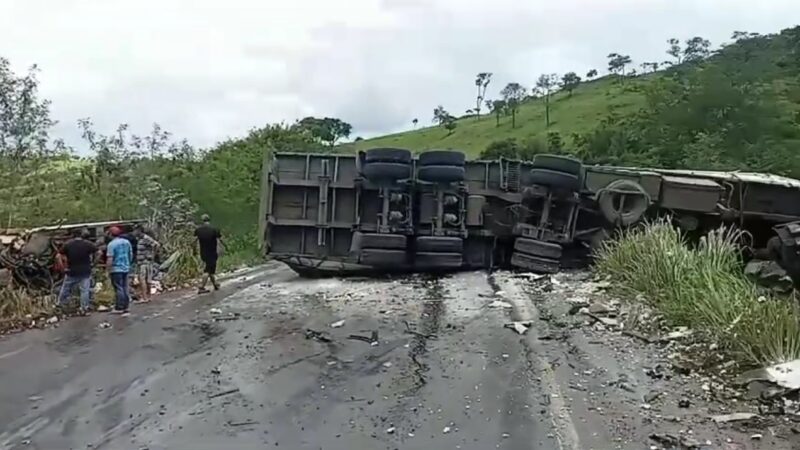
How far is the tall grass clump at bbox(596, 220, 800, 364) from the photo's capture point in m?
9.02

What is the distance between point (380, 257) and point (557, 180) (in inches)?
133

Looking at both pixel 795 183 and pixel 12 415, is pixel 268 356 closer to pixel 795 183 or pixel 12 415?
pixel 12 415

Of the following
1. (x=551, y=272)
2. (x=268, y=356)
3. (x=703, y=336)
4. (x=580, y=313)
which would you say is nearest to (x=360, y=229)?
(x=551, y=272)

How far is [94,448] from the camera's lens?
705 cm

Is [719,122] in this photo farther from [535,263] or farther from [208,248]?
[208,248]

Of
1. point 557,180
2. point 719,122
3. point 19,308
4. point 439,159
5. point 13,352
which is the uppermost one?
point 719,122

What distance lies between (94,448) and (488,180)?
456 inches

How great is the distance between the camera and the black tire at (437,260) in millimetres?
17219

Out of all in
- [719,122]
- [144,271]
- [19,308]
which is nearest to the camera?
[19,308]

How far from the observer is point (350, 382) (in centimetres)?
Result: 905

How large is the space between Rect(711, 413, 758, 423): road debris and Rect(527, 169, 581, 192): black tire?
947cm

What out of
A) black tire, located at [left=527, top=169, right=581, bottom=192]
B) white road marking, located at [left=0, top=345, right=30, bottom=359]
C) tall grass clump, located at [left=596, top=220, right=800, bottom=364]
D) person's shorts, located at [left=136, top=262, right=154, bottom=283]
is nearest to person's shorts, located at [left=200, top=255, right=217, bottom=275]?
person's shorts, located at [left=136, top=262, right=154, bottom=283]

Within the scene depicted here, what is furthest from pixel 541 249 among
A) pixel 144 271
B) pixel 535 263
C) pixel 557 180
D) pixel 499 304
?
pixel 144 271

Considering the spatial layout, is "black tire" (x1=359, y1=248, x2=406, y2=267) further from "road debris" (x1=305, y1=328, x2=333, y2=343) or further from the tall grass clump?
"road debris" (x1=305, y1=328, x2=333, y2=343)
